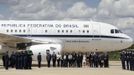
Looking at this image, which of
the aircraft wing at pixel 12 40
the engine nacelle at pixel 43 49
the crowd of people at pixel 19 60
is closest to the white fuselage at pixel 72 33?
the aircraft wing at pixel 12 40

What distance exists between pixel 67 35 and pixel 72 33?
0.52m

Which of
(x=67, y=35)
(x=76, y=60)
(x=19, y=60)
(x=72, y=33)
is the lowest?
(x=76, y=60)

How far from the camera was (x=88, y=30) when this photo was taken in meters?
40.8

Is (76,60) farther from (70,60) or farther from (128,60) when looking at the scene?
(128,60)

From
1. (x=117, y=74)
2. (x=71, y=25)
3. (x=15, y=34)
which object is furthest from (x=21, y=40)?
(x=117, y=74)

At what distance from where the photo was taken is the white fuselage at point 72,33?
Result: 40281 millimetres

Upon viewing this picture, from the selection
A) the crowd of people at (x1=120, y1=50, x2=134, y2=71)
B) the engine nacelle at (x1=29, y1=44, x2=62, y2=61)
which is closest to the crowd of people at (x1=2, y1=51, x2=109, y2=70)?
the engine nacelle at (x1=29, y1=44, x2=62, y2=61)

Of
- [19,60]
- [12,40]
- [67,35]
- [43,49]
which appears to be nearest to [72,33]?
[67,35]

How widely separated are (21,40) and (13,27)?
2324 millimetres

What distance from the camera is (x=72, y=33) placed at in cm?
4050

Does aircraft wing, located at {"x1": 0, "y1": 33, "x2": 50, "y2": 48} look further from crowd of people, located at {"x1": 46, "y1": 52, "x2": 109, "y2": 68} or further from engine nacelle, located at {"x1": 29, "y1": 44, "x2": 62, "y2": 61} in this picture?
crowd of people, located at {"x1": 46, "y1": 52, "x2": 109, "y2": 68}

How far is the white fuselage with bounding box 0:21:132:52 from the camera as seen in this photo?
40.3m

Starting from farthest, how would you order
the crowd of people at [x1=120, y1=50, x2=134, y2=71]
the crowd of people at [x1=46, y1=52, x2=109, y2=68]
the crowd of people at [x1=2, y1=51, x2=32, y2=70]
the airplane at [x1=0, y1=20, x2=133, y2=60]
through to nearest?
the airplane at [x1=0, y1=20, x2=133, y2=60]
the crowd of people at [x1=46, y1=52, x2=109, y2=68]
the crowd of people at [x1=2, y1=51, x2=32, y2=70]
the crowd of people at [x1=120, y1=50, x2=134, y2=71]

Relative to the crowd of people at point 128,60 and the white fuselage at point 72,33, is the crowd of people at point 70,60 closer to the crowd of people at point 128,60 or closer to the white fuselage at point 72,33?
the white fuselage at point 72,33
